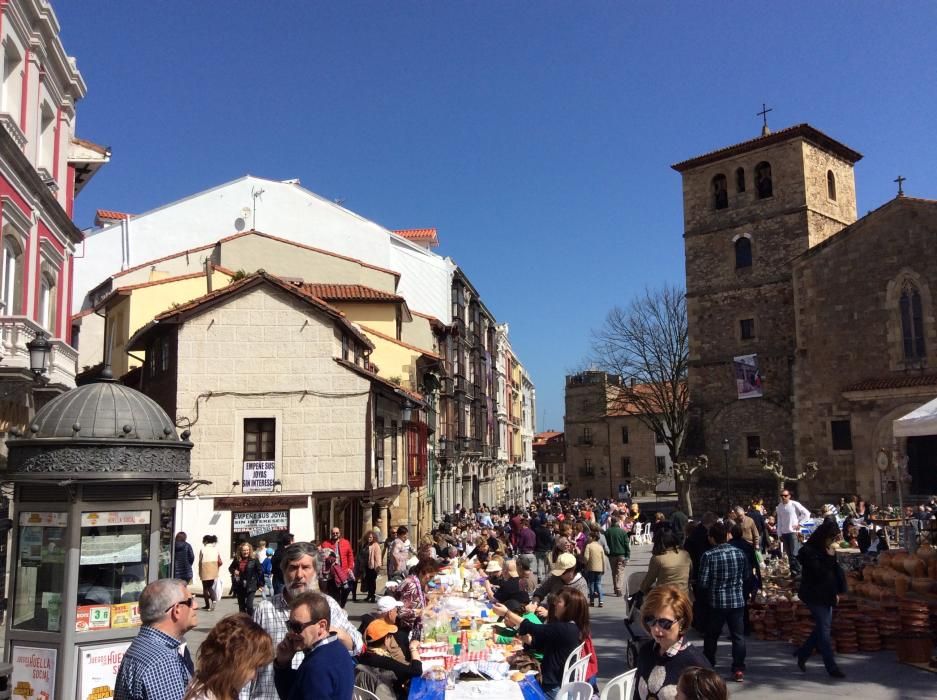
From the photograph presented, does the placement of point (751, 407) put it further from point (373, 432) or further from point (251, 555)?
point (251, 555)

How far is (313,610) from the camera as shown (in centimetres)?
438

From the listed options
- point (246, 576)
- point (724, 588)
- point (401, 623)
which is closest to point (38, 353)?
point (246, 576)

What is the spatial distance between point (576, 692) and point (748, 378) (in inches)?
1334

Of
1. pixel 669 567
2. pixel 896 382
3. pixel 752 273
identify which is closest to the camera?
pixel 669 567

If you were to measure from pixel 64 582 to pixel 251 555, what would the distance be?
6.73m

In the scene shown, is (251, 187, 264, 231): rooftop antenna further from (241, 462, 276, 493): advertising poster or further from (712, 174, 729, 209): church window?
(712, 174, 729, 209): church window

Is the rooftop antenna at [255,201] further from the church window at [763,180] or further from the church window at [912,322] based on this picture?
the church window at [912,322]

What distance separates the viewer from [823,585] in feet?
28.9

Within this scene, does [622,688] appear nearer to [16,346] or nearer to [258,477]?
[16,346]

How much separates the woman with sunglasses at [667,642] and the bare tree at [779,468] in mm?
29020

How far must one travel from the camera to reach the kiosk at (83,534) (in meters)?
7.21

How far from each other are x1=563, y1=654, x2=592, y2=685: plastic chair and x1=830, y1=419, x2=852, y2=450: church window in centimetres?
2961

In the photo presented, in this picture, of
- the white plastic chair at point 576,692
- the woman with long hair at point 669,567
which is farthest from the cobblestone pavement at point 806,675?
the white plastic chair at point 576,692

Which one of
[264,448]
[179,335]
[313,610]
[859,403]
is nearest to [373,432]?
[264,448]
